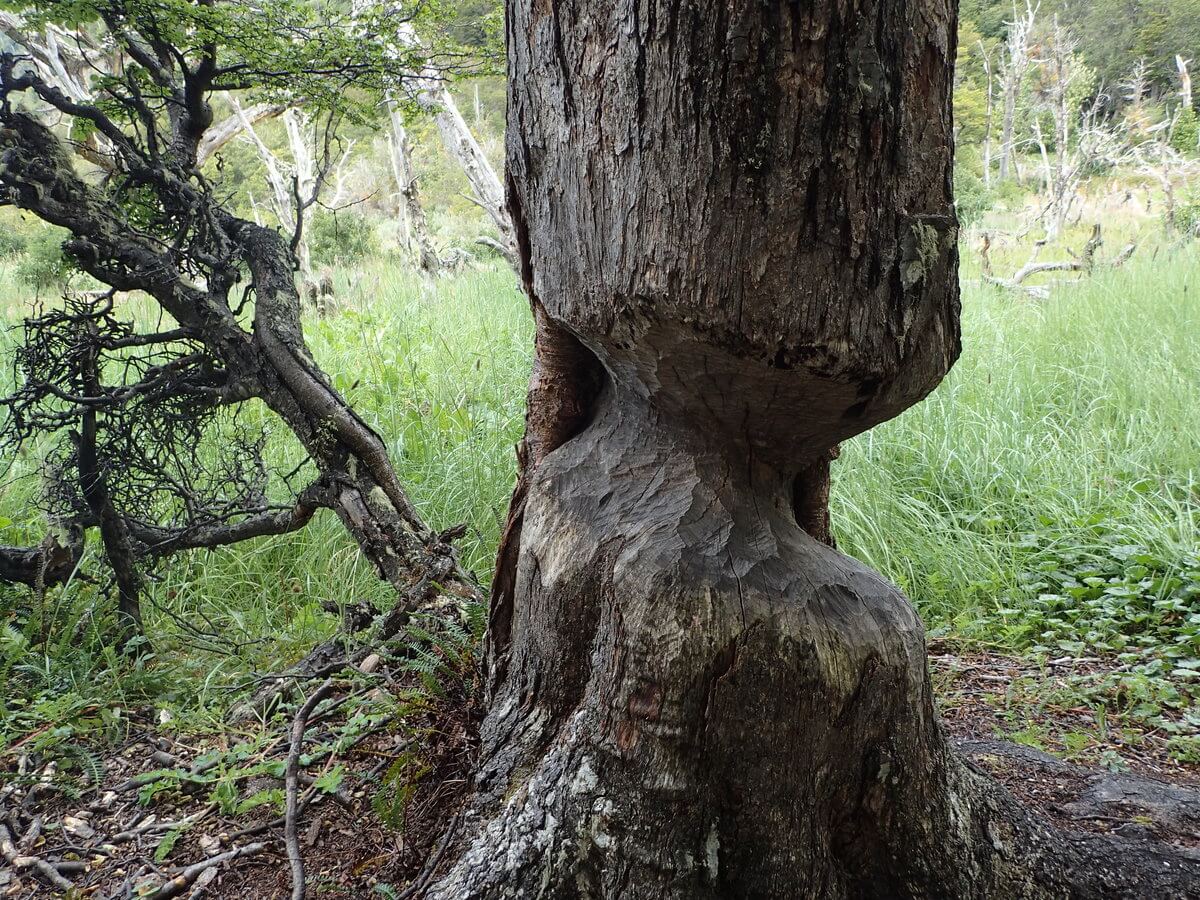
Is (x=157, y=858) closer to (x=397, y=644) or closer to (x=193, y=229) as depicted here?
(x=397, y=644)

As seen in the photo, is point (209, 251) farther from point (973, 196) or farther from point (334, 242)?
point (973, 196)

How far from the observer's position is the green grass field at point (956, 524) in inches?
120

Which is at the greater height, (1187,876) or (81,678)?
(1187,876)

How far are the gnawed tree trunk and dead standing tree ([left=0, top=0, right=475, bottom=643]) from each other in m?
1.34

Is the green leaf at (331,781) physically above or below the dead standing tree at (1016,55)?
below

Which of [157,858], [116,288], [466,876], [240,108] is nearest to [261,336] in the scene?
[116,288]

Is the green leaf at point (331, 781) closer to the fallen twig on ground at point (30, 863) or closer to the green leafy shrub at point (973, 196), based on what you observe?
the fallen twig on ground at point (30, 863)

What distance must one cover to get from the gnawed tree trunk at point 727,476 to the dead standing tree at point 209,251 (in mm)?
1341

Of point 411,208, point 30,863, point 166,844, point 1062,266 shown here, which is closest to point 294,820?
point 166,844

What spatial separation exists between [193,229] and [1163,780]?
3.79 m

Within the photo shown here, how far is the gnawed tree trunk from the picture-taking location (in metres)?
1.11

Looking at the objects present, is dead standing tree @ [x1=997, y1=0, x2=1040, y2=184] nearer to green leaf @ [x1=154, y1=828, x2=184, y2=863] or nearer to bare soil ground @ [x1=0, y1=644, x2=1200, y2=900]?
bare soil ground @ [x1=0, y1=644, x2=1200, y2=900]

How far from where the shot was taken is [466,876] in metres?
1.37

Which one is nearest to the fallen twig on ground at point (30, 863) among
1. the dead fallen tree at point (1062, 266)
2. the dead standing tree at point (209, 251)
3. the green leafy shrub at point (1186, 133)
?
the dead standing tree at point (209, 251)
